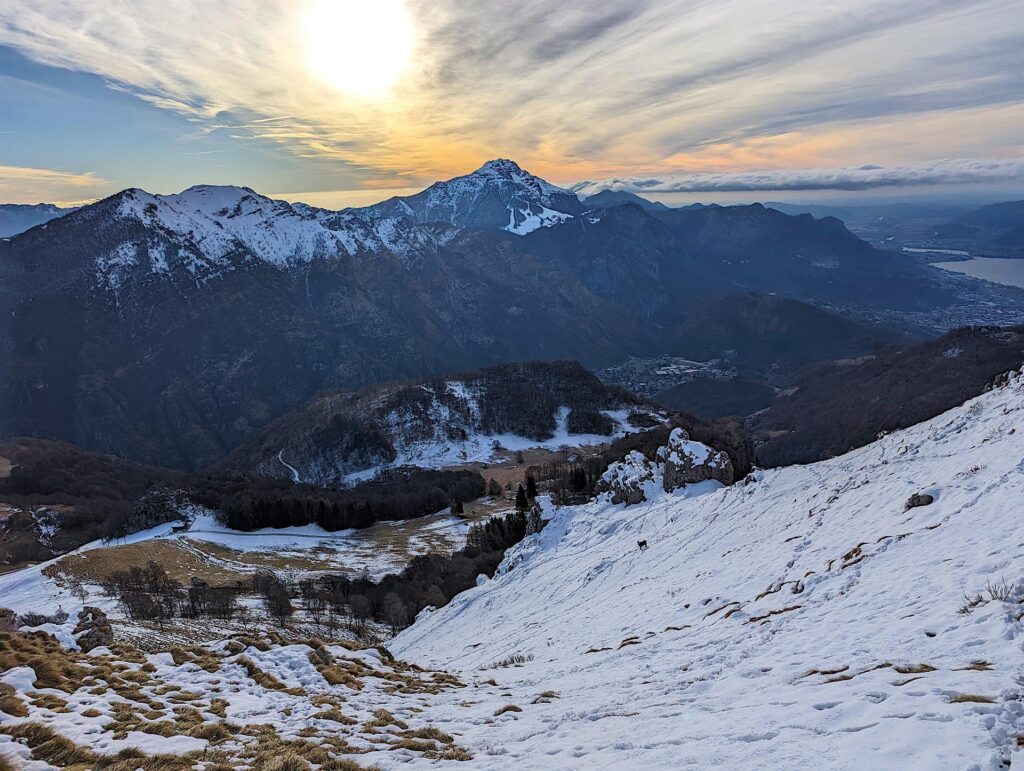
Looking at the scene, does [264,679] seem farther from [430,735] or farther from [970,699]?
[970,699]

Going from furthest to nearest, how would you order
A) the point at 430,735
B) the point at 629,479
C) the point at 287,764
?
the point at 629,479, the point at 430,735, the point at 287,764

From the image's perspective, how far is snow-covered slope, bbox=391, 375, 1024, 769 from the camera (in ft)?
32.6

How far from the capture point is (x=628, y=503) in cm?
5462

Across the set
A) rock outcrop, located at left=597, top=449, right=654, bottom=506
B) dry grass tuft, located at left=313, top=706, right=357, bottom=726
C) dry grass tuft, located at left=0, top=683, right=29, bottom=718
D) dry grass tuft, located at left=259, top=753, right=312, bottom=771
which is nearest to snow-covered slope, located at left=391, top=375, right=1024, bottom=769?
dry grass tuft, located at left=313, top=706, right=357, bottom=726

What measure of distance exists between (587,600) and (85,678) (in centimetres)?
2590

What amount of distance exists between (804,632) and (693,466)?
3811cm

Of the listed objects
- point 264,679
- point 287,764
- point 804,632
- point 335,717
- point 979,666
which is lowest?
point 264,679

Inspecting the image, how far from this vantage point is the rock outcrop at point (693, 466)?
52219 mm

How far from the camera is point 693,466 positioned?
53656mm

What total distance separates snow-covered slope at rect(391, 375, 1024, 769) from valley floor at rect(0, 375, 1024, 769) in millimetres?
82

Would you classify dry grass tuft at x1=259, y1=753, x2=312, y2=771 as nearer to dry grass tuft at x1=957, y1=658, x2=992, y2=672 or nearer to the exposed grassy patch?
dry grass tuft at x1=957, y1=658, x2=992, y2=672

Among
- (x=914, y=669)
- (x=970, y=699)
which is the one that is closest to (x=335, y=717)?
(x=914, y=669)

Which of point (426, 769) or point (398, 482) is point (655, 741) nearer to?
point (426, 769)

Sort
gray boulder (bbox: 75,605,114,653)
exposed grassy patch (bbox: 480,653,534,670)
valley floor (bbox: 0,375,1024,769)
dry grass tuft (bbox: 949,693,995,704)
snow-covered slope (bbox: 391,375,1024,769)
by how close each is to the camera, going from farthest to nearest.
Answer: exposed grassy patch (bbox: 480,653,534,670), gray boulder (bbox: 75,605,114,653), valley floor (bbox: 0,375,1024,769), snow-covered slope (bbox: 391,375,1024,769), dry grass tuft (bbox: 949,693,995,704)
